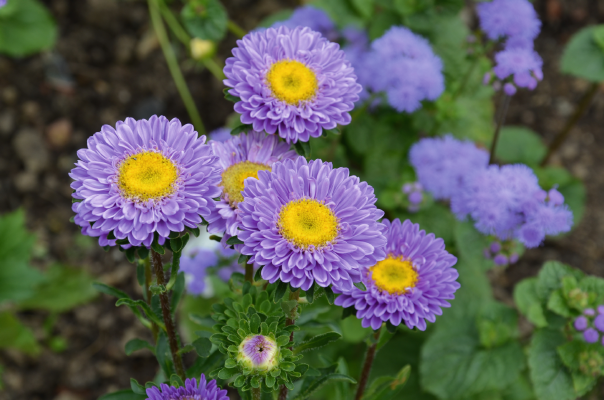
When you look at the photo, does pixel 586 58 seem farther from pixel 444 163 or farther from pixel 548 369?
pixel 548 369

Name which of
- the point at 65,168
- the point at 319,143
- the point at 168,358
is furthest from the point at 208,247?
the point at 65,168

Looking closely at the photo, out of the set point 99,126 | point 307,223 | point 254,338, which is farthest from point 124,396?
point 99,126

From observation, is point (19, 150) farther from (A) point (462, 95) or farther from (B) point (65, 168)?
(A) point (462, 95)

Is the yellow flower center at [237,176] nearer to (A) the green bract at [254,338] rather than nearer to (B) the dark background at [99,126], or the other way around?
(A) the green bract at [254,338]

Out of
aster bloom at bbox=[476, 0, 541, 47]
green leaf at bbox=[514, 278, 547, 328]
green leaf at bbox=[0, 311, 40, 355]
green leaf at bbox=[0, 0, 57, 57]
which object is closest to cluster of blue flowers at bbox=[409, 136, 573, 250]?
green leaf at bbox=[514, 278, 547, 328]

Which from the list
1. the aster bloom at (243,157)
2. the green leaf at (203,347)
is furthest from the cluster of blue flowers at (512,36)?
the green leaf at (203,347)
